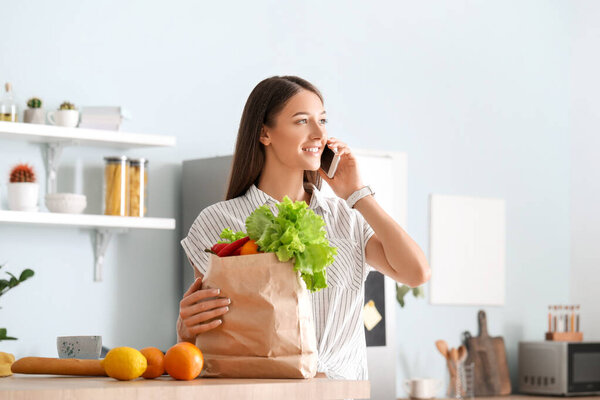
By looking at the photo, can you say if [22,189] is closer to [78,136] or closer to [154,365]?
[78,136]

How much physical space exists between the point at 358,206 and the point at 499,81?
10.6ft

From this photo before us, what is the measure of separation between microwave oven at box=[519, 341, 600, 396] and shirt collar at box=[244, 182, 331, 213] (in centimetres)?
292

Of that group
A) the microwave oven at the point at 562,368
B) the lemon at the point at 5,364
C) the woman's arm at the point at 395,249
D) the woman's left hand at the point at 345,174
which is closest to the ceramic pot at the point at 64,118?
the woman's left hand at the point at 345,174

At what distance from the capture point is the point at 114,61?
346cm

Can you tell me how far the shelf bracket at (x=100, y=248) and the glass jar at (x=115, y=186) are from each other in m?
0.13

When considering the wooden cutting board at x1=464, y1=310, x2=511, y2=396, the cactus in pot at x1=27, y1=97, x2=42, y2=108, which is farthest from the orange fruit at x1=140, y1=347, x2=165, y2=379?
the wooden cutting board at x1=464, y1=310, x2=511, y2=396

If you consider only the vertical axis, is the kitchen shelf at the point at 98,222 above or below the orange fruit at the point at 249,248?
above

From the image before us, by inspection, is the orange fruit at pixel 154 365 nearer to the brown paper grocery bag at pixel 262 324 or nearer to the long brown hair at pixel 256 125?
the brown paper grocery bag at pixel 262 324

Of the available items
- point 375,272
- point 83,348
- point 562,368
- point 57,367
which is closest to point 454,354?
point 562,368

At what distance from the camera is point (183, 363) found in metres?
1.31

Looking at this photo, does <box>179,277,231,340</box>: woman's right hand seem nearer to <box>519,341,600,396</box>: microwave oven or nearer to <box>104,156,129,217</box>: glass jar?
<box>104,156,129,217</box>: glass jar

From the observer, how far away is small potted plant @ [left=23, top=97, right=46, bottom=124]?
314cm

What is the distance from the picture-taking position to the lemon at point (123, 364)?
1.27 metres

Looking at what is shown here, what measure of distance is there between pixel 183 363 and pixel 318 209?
65 centimetres
